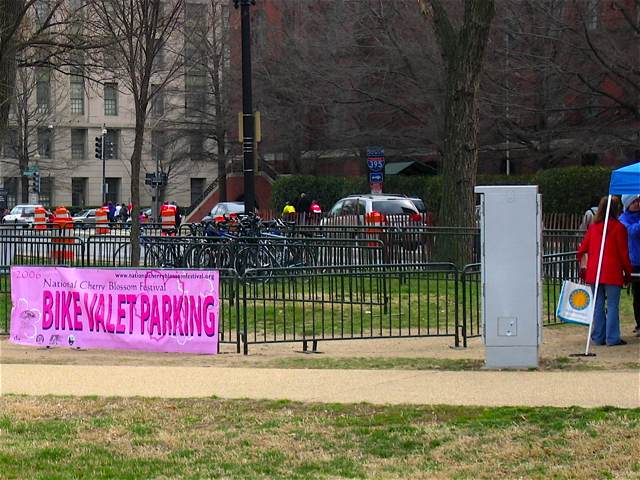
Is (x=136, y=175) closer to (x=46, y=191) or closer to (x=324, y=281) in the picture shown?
(x=324, y=281)

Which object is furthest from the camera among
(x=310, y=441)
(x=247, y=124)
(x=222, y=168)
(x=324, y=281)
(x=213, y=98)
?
(x=222, y=168)

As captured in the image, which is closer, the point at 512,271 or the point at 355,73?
the point at 512,271

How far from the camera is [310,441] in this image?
8023mm

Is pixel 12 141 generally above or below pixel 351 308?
above

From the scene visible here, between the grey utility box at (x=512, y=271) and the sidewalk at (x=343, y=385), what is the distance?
0.39 m

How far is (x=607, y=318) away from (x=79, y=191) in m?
72.9

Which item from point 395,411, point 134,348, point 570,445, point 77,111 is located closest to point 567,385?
point 395,411

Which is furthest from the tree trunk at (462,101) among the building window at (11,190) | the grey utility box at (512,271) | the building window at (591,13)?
the building window at (11,190)

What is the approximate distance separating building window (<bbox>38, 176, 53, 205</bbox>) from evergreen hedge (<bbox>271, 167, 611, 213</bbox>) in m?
26.0

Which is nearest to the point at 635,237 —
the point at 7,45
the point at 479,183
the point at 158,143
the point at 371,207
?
the point at 7,45

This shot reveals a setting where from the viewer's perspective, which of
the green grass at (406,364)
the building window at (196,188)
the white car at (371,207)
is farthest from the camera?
the building window at (196,188)

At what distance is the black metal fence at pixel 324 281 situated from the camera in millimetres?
14211

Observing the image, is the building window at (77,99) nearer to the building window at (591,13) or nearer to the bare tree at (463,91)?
the building window at (591,13)

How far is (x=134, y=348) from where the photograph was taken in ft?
44.0
